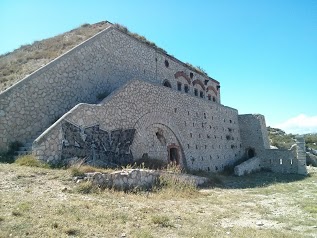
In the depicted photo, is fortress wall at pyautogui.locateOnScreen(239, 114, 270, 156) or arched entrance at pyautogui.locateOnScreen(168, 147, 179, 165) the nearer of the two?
arched entrance at pyautogui.locateOnScreen(168, 147, 179, 165)

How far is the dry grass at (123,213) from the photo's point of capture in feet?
21.9

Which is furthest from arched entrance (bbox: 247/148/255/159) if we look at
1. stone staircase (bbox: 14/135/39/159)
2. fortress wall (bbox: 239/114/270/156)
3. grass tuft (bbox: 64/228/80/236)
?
grass tuft (bbox: 64/228/80/236)

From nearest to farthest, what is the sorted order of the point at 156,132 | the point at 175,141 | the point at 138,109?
1. the point at 138,109
2. the point at 156,132
3. the point at 175,141

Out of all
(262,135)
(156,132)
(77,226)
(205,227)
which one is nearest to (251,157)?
(262,135)

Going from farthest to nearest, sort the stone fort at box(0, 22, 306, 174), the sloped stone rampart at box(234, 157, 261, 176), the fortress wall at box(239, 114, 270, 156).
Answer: the fortress wall at box(239, 114, 270, 156) < the sloped stone rampart at box(234, 157, 261, 176) < the stone fort at box(0, 22, 306, 174)

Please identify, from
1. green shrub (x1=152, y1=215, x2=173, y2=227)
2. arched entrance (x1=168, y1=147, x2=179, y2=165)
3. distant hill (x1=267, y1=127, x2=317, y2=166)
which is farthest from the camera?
distant hill (x1=267, y1=127, x2=317, y2=166)

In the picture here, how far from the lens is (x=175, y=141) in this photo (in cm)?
2020

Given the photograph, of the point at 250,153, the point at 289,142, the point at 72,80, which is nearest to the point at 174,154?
the point at 72,80

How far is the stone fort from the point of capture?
1270cm

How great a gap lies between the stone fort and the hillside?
170 cm

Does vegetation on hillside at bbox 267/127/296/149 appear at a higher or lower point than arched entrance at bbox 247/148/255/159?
higher

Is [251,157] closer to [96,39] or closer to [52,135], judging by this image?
[96,39]

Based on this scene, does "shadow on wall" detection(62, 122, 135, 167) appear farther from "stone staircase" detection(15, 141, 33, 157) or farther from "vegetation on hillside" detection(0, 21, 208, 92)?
"vegetation on hillside" detection(0, 21, 208, 92)

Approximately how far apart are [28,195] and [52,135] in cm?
387
